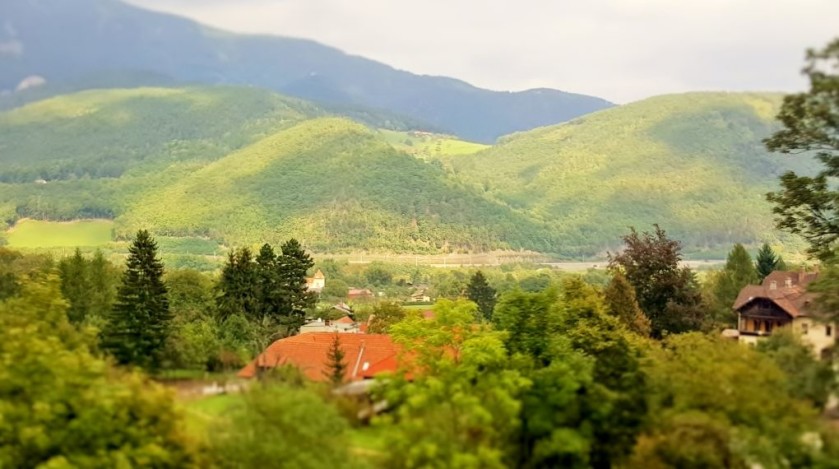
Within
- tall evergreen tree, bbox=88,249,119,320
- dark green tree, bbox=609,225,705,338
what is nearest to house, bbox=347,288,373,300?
tall evergreen tree, bbox=88,249,119,320

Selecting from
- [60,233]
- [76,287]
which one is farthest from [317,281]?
[76,287]

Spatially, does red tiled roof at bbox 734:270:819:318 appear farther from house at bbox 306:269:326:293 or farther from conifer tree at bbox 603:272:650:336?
house at bbox 306:269:326:293

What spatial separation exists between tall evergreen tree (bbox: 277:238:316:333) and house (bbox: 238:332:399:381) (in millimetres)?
8387

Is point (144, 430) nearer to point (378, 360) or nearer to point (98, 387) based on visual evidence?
point (98, 387)

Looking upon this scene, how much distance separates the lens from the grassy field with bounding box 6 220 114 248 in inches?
5477

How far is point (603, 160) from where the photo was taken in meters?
197

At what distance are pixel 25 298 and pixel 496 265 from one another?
380 feet

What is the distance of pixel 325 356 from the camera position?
94.5ft

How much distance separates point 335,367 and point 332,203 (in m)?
127

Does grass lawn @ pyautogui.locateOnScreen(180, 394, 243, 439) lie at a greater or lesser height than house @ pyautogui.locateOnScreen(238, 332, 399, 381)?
lesser

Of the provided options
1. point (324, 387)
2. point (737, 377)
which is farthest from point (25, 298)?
point (737, 377)

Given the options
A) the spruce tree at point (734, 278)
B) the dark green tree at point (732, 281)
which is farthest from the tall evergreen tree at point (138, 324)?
the spruce tree at point (734, 278)

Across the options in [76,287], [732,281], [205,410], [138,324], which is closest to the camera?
[205,410]

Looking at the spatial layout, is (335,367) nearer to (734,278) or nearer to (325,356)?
(325,356)
